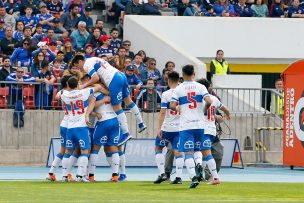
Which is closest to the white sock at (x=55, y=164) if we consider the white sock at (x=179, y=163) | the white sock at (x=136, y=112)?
the white sock at (x=136, y=112)

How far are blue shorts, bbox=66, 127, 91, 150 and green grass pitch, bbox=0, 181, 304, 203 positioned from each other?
0.81 m

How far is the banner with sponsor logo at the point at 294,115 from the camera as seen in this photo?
30766mm

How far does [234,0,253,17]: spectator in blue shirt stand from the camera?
4097 cm

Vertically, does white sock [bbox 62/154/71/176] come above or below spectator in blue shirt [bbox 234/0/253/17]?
below

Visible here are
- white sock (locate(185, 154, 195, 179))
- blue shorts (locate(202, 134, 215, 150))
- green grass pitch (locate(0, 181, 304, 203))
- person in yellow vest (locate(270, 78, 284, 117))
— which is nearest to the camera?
green grass pitch (locate(0, 181, 304, 203))

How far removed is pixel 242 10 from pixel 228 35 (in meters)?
1.37

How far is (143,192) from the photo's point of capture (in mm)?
19984

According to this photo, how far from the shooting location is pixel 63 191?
20.0 m

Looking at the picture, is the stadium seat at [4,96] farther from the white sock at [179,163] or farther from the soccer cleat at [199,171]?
the soccer cleat at [199,171]

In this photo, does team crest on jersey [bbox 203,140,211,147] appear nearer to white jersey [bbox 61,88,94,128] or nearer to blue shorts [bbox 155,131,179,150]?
blue shorts [bbox 155,131,179,150]

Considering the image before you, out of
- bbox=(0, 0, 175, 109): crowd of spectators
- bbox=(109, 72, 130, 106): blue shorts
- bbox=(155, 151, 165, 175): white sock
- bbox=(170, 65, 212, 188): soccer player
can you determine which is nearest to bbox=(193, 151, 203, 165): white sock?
bbox=(170, 65, 212, 188): soccer player

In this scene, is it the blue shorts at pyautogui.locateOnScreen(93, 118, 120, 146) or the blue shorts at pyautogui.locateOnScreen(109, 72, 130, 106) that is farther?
the blue shorts at pyautogui.locateOnScreen(109, 72, 130, 106)

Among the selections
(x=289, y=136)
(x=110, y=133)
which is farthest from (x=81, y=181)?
(x=289, y=136)

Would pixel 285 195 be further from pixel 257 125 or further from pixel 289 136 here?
pixel 257 125
